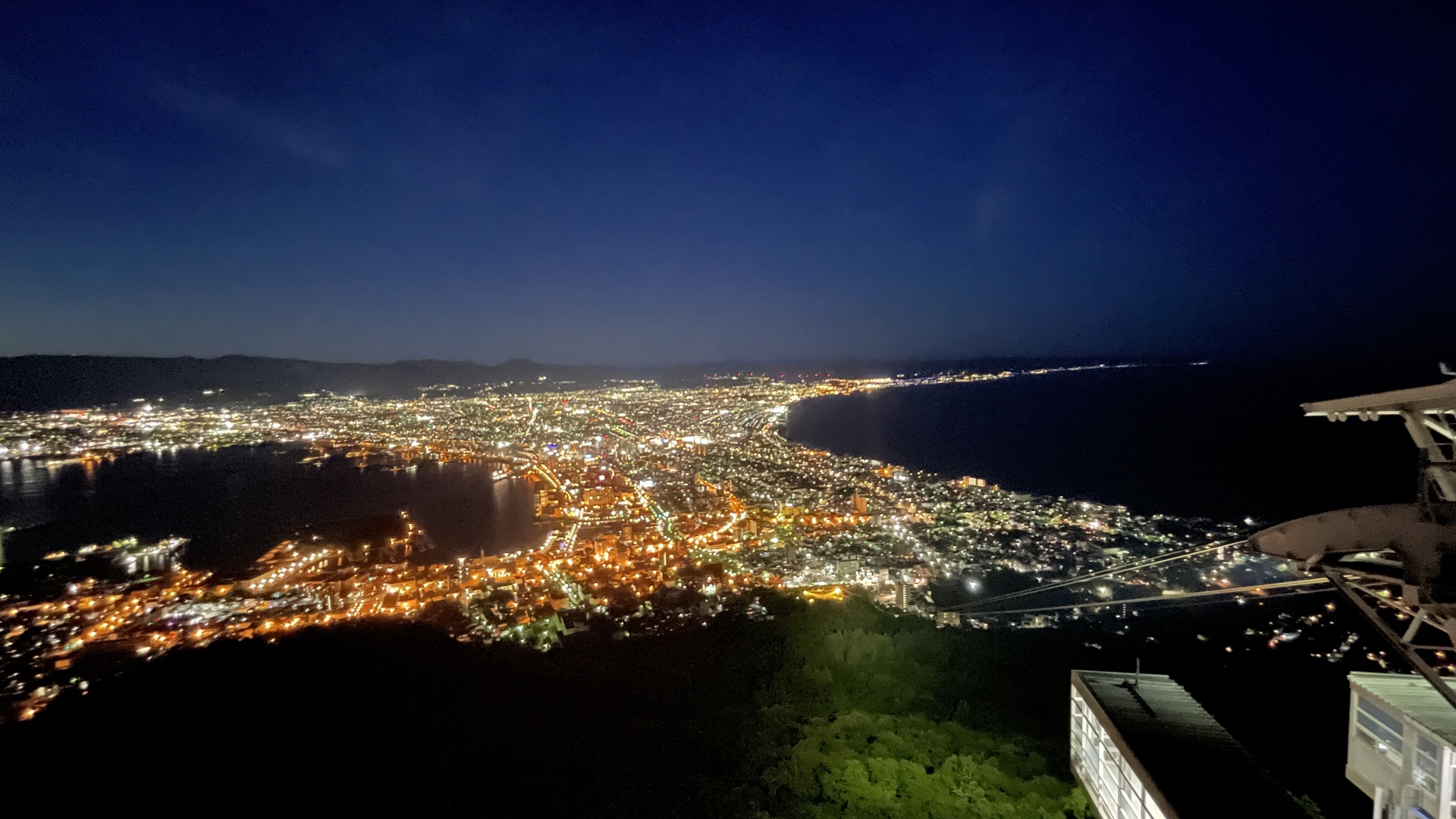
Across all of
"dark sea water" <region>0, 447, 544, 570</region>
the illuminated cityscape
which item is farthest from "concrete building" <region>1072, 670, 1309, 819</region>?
"dark sea water" <region>0, 447, 544, 570</region>

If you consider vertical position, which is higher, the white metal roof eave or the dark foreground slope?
the white metal roof eave

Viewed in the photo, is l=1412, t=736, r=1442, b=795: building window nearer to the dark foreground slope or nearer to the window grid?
the dark foreground slope

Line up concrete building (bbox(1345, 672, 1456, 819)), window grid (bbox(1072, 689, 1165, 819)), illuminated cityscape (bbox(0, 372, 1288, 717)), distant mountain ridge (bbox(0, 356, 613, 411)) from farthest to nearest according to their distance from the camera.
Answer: distant mountain ridge (bbox(0, 356, 613, 411)) → illuminated cityscape (bbox(0, 372, 1288, 717)) → window grid (bbox(1072, 689, 1165, 819)) → concrete building (bbox(1345, 672, 1456, 819))

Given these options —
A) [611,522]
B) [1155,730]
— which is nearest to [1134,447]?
[611,522]

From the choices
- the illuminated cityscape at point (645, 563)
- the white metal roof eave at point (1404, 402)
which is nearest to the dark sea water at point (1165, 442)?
the illuminated cityscape at point (645, 563)

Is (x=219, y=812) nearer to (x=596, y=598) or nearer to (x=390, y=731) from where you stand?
(x=390, y=731)

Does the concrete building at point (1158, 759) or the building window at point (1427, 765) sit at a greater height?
the building window at point (1427, 765)

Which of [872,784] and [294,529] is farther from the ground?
[872,784]

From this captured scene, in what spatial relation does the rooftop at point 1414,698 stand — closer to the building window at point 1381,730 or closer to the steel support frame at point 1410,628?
the building window at point 1381,730
